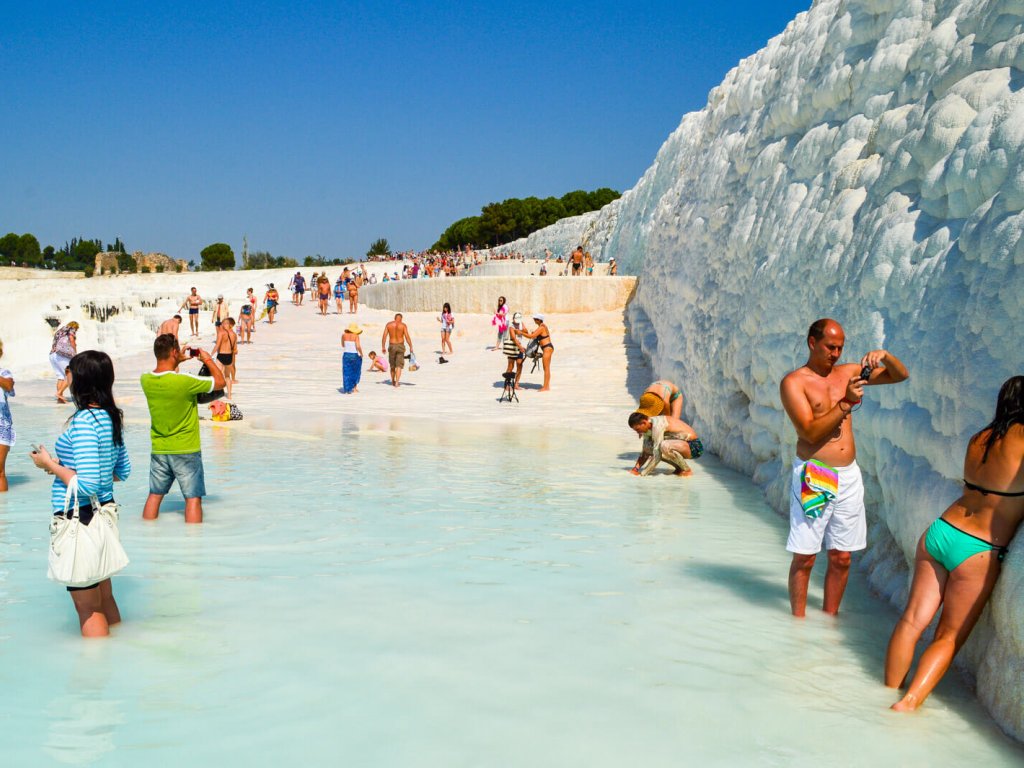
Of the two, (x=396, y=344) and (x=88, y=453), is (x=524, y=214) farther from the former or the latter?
(x=88, y=453)

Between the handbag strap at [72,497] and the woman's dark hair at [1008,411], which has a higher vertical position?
the woman's dark hair at [1008,411]

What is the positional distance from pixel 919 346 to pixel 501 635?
2.72m

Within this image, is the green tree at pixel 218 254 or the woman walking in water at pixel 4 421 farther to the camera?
the green tree at pixel 218 254

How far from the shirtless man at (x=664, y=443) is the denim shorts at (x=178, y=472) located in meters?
4.18

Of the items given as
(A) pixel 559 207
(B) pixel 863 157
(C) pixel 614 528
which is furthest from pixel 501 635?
(A) pixel 559 207

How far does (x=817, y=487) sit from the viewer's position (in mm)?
4219

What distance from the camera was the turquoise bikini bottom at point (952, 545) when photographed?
3.31m

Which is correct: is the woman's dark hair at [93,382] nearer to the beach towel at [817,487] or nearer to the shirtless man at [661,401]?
the beach towel at [817,487]

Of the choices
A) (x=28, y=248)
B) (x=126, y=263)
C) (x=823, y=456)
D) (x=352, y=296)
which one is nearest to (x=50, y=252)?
(x=28, y=248)

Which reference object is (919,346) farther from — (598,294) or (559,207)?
(559,207)

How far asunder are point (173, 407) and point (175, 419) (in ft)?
0.30

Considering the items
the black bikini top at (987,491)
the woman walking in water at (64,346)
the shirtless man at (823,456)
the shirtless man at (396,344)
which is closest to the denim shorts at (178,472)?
the shirtless man at (823,456)

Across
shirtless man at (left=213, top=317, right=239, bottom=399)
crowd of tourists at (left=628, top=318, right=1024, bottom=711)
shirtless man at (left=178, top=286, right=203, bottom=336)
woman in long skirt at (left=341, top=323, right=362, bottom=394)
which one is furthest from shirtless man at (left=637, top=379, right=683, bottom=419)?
shirtless man at (left=178, top=286, right=203, bottom=336)

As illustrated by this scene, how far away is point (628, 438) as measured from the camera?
11570 millimetres
